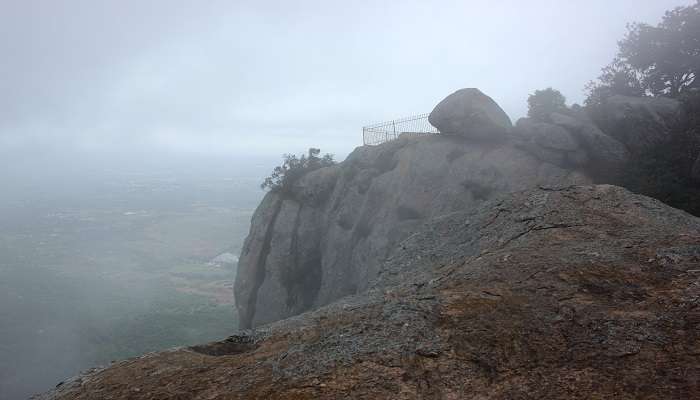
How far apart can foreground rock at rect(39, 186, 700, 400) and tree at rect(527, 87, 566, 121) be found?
1968cm

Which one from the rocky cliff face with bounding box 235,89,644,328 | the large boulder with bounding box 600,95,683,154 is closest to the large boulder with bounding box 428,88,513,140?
the rocky cliff face with bounding box 235,89,644,328

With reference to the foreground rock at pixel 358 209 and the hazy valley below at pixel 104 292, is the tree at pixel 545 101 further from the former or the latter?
the hazy valley below at pixel 104 292

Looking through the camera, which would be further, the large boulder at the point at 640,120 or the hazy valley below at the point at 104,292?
the hazy valley below at the point at 104,292

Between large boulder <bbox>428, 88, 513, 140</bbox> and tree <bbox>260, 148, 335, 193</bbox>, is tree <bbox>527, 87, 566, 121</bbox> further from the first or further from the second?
tree <bbox>260, 148, 335, 193</bbox>

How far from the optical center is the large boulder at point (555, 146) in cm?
2317

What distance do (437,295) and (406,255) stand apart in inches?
216

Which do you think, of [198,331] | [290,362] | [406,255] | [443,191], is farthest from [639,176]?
[198,331]

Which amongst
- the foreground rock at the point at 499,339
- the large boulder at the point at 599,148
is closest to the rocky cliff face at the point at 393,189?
the large boulder at the point at 599,148

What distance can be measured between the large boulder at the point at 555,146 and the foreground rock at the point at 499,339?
12422 millimetres

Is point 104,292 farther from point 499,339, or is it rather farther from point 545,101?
point 499,339

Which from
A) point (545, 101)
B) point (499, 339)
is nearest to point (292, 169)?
point (545, 101)

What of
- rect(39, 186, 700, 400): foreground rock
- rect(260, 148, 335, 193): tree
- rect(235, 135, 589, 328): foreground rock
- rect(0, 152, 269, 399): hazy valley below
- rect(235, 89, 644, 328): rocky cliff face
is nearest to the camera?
rect(39, 186, 700, 400): foreground rock

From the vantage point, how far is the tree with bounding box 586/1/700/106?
101 feet

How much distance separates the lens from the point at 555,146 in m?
23.3
